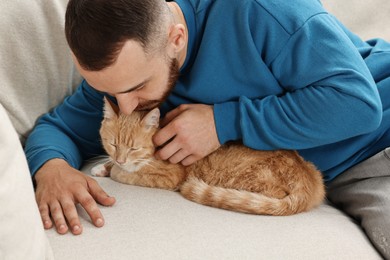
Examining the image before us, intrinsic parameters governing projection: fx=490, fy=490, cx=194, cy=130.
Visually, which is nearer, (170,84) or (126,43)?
(126,43)

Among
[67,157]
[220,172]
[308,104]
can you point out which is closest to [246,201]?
[220,172]

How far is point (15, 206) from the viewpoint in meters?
0.79

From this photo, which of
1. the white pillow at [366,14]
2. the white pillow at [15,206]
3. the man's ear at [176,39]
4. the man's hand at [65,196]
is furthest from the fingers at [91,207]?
the white pillow at [366,14]

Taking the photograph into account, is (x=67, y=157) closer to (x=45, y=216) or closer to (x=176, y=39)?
(x=45, y=216)

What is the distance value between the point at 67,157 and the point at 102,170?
12 centimetres

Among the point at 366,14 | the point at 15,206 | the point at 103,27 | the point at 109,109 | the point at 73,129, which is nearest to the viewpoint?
the point at 15,206

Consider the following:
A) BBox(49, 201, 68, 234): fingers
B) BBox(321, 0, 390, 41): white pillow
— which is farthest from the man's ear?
BBox(321, 0, 390, 41): white pillow

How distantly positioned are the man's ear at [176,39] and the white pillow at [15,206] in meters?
0.57

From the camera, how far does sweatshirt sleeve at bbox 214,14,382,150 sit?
1257 millimetres

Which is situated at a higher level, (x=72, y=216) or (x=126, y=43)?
(x=126, y=43)

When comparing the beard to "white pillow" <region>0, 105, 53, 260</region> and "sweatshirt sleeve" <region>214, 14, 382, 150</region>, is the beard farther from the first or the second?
"white pillow" <region>0, 105, 53, 260</region>

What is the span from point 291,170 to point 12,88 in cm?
86

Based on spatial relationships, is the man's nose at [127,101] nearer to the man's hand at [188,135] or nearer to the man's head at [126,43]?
the man's head at [126,43]

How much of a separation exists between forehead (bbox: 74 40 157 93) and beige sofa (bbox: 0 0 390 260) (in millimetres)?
297
